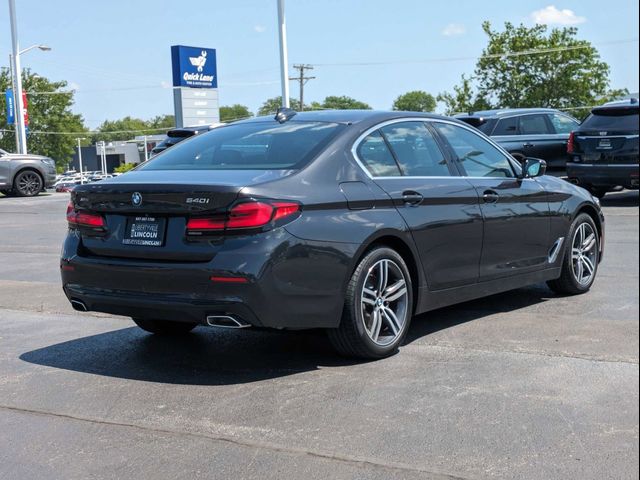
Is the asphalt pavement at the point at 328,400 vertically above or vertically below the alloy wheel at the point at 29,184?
below

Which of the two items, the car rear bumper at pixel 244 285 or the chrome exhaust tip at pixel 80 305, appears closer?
the car rear bumper at pixel 244 285

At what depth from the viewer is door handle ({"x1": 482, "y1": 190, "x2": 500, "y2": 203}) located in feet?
20.5

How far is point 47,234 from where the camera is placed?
1468 centimetres

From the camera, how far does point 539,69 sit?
66875mm

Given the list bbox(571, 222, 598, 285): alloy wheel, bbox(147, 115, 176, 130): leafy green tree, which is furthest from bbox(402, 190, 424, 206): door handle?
bbox(147, 115, 176, 130): leafy green tree

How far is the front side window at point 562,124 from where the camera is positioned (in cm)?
1741

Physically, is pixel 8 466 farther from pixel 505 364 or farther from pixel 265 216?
pixel 505 364

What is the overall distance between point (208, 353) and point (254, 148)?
4.64ft

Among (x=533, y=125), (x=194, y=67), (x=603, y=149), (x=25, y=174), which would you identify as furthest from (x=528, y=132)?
(x=194, y=67)

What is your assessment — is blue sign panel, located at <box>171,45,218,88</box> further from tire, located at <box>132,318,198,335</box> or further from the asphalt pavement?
tire, located at <box>132,318,198,335</box>

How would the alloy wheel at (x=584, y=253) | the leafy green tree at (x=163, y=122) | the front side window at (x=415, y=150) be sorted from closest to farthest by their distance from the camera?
the front side window at (x=415, y=150) < the alloy wheel at (x=584, y=253) < the leafy green tree at (x=163, y=122)

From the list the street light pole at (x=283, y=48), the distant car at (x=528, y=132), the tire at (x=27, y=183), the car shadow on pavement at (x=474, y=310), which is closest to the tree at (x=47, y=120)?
the street light pole at (x=283, y=48)

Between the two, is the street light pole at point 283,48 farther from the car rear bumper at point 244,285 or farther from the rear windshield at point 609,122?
the car rear bumper at point 244,285

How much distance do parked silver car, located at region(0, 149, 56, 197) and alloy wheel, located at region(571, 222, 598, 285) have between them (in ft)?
62.3
